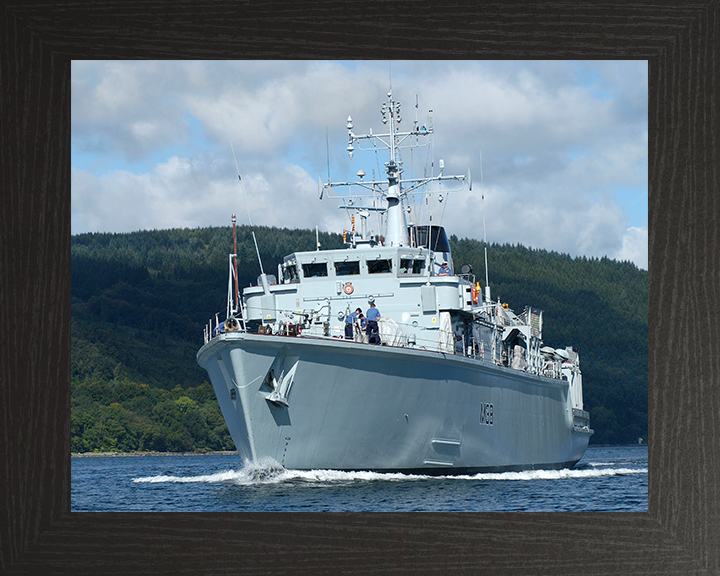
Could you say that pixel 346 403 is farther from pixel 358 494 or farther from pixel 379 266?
pixel 379 266

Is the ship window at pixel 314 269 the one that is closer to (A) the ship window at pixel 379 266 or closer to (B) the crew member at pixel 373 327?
(A) the ship window at pixel 379 266

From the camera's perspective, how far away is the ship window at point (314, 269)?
1892cm

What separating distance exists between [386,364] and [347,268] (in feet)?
12.3

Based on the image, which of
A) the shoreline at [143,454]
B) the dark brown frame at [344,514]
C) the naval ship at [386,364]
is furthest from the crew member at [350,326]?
the shoreline at [143,454]

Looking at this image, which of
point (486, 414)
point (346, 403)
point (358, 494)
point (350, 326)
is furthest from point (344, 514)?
point (486, 414)

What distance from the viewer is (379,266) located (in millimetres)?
18812

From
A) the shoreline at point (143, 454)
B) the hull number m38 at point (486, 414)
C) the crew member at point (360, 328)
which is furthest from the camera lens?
the shoreline at point (143, 454)

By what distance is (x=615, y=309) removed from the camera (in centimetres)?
4491

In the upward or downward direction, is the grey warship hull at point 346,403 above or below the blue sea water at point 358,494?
above

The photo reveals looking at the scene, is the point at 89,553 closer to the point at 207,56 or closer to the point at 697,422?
the point at 207,56

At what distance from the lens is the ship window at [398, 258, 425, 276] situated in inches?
744

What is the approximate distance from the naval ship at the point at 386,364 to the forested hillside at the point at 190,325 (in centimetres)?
1227

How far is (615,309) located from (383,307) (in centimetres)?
2844

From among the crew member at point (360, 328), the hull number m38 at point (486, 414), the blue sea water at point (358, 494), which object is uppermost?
the crew member at point (360, 328)
